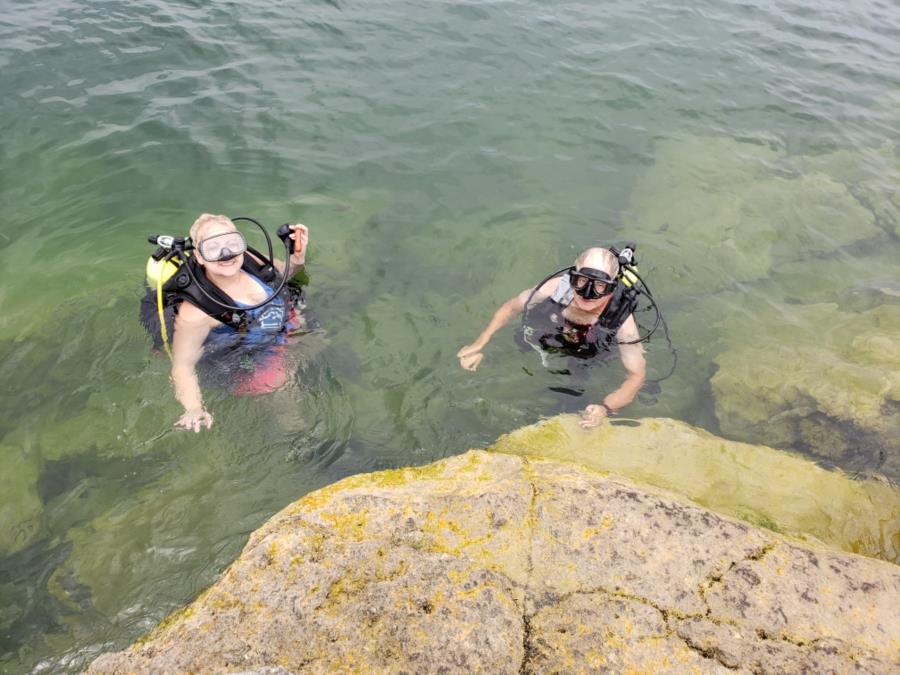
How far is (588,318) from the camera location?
5.56 m

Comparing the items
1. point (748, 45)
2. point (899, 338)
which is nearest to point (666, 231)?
point (899, 338)

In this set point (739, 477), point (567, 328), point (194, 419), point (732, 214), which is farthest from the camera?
point (732, 214)

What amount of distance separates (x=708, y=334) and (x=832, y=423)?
1489mm

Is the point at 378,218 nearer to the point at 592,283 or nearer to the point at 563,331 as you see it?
the point at 563,331

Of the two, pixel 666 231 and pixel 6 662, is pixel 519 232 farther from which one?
pixel 6 662

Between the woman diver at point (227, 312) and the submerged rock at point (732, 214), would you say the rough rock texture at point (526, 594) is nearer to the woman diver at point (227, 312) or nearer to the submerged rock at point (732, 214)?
the woman diver at point (227, 312)

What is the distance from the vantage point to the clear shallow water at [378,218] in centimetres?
463

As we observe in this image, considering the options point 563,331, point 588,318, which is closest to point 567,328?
point 563,331

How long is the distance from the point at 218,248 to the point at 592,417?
319 centimetres

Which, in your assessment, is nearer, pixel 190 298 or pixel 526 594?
pixel 526 594

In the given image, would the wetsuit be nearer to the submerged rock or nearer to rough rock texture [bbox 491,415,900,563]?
rough rock texture [bbox 491,415,900,563]

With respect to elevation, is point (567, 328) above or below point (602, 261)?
below

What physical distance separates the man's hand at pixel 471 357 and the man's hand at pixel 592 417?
4.10 ft

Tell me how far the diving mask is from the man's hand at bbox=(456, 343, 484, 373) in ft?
7.19
